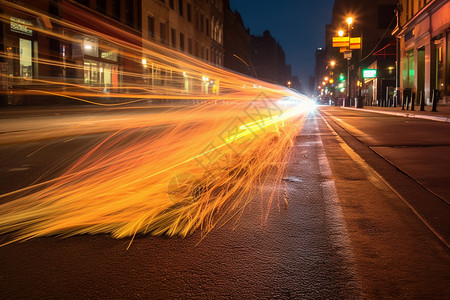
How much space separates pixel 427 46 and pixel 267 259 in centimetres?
3521

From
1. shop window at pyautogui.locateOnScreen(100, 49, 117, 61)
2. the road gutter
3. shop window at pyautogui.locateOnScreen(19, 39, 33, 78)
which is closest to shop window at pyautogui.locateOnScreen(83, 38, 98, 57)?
shop window at pyautogui.locateOnScreen(100, 49, 117, 61)

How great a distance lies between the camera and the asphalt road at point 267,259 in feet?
9.02

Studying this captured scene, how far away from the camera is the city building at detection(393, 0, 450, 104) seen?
29.8 meters

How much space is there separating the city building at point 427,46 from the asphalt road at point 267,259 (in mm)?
28821

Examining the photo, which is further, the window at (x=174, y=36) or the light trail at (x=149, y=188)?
the window at (x=174, y=36)

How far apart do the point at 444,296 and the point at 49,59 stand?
30.7 meters

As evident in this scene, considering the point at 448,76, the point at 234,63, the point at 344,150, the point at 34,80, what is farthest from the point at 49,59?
the point at 234,63

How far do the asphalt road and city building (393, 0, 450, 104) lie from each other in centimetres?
2882

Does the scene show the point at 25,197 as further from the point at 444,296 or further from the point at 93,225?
the point at 444,296

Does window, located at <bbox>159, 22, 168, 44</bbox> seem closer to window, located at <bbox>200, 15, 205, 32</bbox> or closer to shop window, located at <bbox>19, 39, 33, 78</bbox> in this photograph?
window, located at <bbox>200, 15, 205, 32</bbox>

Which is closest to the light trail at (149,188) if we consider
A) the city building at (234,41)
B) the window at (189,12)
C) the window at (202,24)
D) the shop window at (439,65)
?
the shop window at (439,65)

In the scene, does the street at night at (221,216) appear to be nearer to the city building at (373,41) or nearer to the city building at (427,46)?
the city building at (427,46)

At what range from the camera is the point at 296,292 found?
271 centimetres

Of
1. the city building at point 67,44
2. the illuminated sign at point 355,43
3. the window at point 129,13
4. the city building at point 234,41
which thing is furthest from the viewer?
the city building at point 234,41
